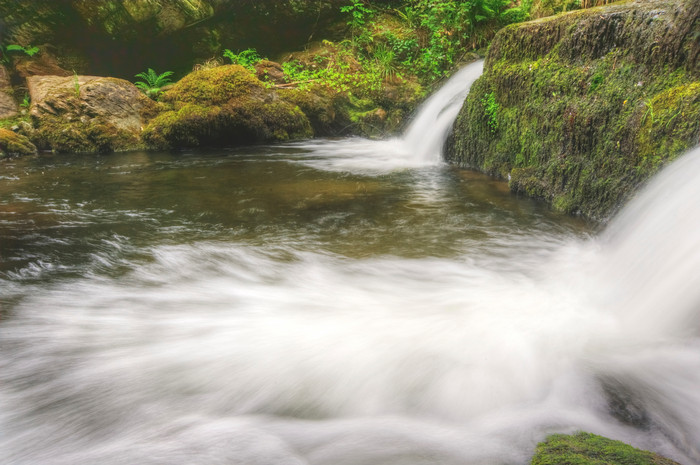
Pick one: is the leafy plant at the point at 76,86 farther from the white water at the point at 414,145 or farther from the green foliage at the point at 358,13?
the green foliage at the point at 358,13

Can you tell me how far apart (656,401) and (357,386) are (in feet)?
4.01

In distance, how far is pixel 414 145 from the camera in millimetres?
7863

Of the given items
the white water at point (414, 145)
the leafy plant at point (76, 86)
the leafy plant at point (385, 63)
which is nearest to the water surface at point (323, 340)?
the white water at point (414, 145)

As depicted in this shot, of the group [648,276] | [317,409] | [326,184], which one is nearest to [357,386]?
[317,409]

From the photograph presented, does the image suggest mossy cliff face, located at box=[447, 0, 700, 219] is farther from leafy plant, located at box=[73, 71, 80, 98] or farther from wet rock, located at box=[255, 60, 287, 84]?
leafy plant, located at box=[73, 71, 80, 98]

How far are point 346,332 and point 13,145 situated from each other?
8.60 meters

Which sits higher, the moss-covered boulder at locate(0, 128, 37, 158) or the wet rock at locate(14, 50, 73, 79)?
the wet rock at locate(14, 50, 73, 79)

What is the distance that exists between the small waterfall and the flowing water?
3.06 meters

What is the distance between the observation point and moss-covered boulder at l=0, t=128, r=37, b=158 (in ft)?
26.3

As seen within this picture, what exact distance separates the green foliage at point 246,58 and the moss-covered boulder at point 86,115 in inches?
105

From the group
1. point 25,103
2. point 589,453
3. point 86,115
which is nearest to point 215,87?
point 86,115

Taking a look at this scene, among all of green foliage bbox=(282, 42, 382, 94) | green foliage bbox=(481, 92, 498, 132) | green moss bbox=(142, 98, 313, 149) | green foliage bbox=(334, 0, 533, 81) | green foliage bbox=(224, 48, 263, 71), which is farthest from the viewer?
green foliage bbox=(224, 48, 263, 71)

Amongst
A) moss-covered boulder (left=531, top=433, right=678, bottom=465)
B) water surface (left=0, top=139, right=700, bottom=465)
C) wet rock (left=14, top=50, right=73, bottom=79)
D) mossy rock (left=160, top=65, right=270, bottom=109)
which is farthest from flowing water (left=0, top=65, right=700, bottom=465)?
wet rock (left=14, top=50, right=73, bottom=79)

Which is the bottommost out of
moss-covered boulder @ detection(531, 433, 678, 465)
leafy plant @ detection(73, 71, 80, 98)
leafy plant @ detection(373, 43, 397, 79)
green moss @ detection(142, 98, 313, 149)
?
moss-covered boulder @ detection(531, 433, 678, 465)
